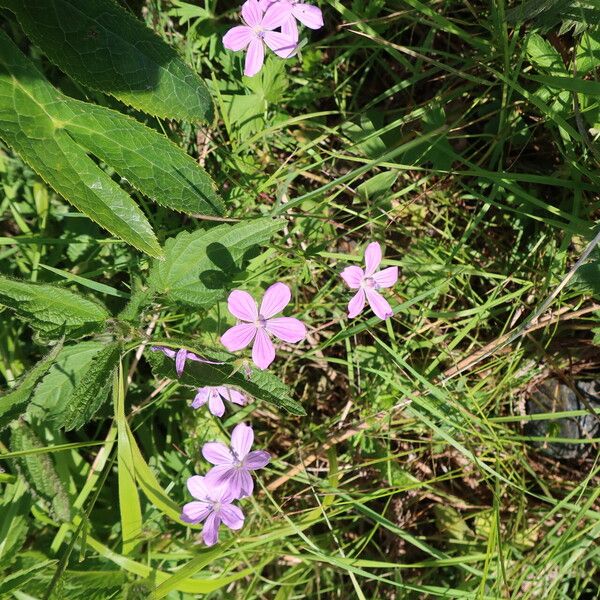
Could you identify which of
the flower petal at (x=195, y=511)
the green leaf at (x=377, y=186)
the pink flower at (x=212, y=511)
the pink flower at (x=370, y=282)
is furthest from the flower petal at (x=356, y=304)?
the flower petal at (x=195, y=511)

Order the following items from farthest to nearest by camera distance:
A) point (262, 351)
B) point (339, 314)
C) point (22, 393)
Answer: point (339, 314) < point (262, 351) < point (22, 393)

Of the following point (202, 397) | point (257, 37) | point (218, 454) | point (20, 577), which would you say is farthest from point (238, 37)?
point (20, 577)

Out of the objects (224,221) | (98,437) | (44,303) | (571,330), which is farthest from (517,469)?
(44,303)

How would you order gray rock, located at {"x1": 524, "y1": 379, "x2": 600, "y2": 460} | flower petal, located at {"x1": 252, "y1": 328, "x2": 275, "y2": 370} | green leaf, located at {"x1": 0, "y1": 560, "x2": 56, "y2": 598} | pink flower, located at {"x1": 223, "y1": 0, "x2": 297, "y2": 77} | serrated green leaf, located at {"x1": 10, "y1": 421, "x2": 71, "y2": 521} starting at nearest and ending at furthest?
flower petal, located at {"x1": 252, "y1": 328, "x2": 275, "y2": 370} < pink flower, located at {"x1": 223, "y1": 0, "x2": 297, "y2": 77} < green leaf, located at {"x1": 0, "y1": 560, "x2": 56, "y2": 598} < serrated green leaf, located at {"x1": 10, "y1": 421, "x2": 71, "y2": 521} < gray rock, located at {"x1": 524, "y1": 379, "x2": 600, "y2": 460}

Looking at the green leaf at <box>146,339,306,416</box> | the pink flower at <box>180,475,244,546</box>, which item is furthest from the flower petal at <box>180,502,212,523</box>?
the green leaf at <box>146,339,306,416</box>

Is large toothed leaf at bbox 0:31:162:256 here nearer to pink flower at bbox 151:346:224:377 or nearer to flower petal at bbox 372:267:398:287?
pink flower at bbox 151:346:224:377

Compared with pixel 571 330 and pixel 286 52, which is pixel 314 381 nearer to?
pixel 571 330

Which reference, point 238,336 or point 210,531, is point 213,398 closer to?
Answer: point 238,336
